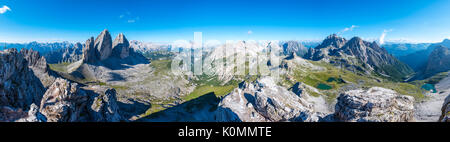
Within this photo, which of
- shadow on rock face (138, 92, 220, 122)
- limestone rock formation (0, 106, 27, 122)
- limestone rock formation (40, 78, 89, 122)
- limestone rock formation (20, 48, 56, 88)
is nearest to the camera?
limestone rock formation (0, 106, 27, 122)

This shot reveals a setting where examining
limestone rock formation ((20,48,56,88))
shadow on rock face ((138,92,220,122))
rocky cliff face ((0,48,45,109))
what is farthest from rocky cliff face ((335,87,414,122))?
limestone rock formation ((20,48,56,88))

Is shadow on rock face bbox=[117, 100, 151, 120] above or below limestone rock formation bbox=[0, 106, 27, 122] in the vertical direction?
below

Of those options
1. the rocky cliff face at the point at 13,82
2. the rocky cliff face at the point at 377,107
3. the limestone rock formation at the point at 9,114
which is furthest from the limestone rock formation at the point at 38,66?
the rocky cliff face at the point at 377,107

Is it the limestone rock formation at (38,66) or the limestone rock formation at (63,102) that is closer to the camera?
the limestone rock formation at (63,102)

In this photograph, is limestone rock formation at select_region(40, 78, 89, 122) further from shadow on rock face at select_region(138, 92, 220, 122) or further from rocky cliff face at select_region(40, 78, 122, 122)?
shadow on rock face at select_region(138, 92, 220, 122)

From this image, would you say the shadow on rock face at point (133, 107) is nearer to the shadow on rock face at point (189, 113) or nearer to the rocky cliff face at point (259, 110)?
the shadow on rock face at point (189, 113)
